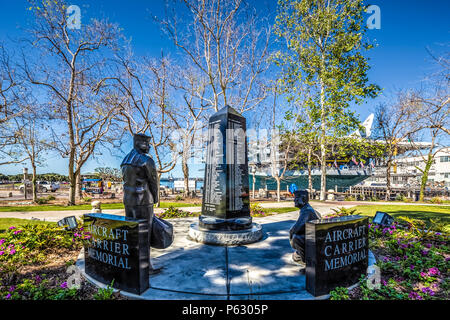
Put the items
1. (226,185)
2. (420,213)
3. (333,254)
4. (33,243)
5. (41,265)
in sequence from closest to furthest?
(333,254) < (41,265) < (33,243) < (226,185) < (420,213)

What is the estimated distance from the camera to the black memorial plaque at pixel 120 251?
3.52 m

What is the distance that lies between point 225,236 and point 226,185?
140cm

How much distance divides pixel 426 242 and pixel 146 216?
23.7 ft

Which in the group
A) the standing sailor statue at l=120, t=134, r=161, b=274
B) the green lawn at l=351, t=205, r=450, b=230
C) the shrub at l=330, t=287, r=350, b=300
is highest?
the standing sailor statue at l=120, t=134, r=161, b=274

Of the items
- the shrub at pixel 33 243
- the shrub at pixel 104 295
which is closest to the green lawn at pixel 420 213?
the shrub at pixel 104 295

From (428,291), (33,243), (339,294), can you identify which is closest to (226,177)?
(339,294)

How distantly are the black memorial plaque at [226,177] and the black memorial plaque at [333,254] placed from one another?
3248 millimetres

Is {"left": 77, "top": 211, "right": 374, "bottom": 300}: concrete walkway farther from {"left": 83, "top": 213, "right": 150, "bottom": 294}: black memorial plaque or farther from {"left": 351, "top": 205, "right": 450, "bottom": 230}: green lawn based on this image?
{"left": 351, "top": 205, "right": 450, "bottom": 230}: green lawn

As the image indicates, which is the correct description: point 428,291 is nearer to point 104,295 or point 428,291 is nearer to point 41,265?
point 104,295

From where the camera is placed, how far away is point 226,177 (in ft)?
22.1

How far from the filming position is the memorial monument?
6.60m

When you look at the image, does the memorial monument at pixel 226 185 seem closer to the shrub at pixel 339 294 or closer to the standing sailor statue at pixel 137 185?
the standing sailor statue at pixel 137 185

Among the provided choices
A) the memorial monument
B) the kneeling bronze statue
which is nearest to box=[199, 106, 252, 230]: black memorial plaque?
the memorial monument
